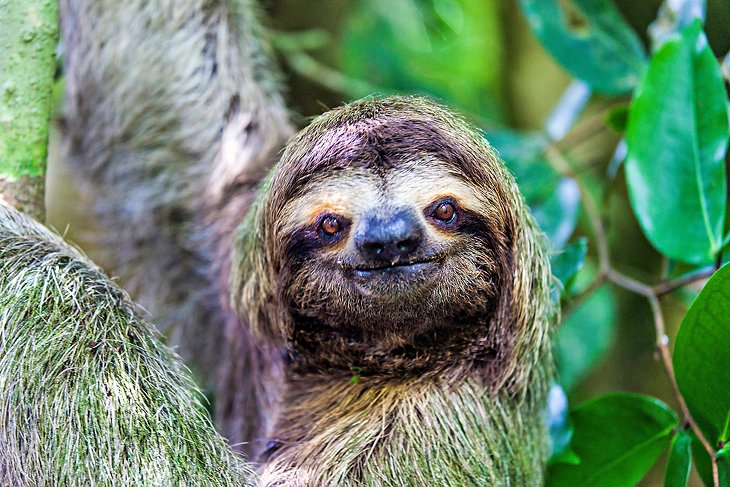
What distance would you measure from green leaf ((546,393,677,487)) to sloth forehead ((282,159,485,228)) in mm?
1734

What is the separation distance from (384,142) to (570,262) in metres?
1.93

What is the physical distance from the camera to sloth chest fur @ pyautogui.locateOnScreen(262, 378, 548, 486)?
4.54 m

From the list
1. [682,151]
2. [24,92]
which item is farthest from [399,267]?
[24,92]

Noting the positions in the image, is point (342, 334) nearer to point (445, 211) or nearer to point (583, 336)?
point (445, 211)

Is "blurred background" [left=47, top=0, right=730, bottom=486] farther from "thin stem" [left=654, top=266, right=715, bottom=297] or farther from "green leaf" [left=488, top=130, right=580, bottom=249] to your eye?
"thin stem" [left=654, top=266, right=715, bottom=297]

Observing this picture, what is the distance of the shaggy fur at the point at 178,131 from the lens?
609cm

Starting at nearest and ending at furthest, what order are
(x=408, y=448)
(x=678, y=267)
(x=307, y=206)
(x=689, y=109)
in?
(x=307, y=206) < (x=408, y=448) < (x=689, y=109) < (x=678, y=267)

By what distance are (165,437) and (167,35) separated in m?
3.38

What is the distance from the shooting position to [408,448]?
15.0ft

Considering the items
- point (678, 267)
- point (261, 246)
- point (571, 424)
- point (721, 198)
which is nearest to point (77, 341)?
point (261, 246)

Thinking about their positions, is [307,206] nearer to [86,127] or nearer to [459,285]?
[459,285]

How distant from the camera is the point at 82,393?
407cm

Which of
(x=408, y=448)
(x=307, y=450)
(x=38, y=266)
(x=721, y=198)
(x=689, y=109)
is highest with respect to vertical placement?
(x=689, y=109)

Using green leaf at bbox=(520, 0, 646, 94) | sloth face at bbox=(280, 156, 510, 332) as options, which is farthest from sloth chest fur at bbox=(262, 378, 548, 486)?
green leaf at bbox=(520, 0, 646, 94)
